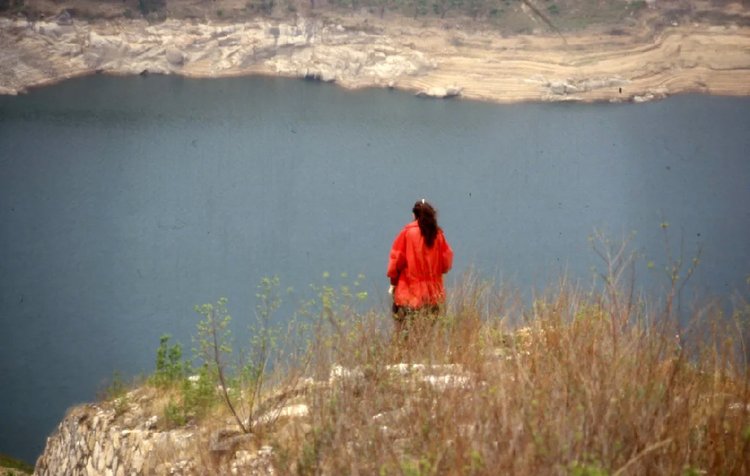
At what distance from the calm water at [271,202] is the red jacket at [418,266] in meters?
12.3

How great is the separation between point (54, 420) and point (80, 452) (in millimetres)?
11919

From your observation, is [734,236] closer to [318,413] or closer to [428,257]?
[428,257]

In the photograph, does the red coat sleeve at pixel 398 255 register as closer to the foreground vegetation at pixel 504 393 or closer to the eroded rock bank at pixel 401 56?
the foreground vegetation at pixel 504 393

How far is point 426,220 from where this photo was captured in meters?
5.23

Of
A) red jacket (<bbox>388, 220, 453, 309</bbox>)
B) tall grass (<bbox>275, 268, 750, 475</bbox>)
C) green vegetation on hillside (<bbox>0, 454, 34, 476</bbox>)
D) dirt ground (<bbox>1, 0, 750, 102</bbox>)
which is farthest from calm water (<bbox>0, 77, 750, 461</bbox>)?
tall grass (<bbox>275, 268, 750, 475</bbox>)

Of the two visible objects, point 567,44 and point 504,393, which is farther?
point 567,44

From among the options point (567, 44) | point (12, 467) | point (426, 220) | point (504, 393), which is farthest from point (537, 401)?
point (567, 44)

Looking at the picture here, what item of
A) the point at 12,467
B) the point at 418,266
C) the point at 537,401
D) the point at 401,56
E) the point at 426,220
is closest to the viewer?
the point at 537,401

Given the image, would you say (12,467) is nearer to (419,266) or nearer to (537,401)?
(419,266)

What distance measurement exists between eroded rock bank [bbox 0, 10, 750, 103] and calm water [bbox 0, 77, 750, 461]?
2186mm

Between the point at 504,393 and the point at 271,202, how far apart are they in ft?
71.9

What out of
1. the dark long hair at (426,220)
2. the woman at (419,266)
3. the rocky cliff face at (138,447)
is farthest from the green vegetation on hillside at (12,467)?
the dark long hair at (426,220)

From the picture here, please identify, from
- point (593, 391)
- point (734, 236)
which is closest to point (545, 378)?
point (593, 391)

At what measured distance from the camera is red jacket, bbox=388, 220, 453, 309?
17.5 ft
